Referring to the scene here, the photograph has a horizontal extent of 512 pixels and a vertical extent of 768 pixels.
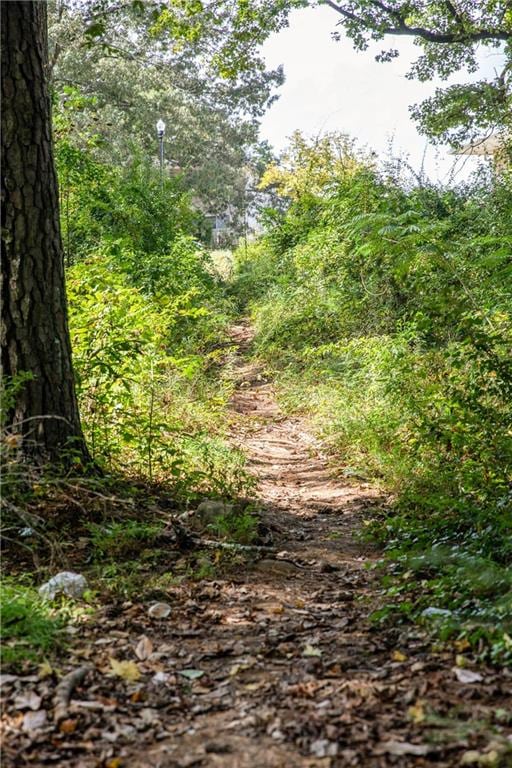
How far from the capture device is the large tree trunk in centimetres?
449

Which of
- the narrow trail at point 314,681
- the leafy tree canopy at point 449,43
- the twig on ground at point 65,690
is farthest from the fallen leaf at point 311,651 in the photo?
the leafy tree canopy at point 449,43

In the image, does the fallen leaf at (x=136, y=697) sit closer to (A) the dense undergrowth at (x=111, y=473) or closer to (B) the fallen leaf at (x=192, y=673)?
(B) the fallen leaf at (x=192, y=673)

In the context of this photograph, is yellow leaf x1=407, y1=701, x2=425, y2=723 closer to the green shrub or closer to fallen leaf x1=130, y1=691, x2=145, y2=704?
fallen leaf x1=130, y1=691, x2=145, y2=704

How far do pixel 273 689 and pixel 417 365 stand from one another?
5.20 m

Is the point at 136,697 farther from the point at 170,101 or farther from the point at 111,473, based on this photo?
the point at 170,101

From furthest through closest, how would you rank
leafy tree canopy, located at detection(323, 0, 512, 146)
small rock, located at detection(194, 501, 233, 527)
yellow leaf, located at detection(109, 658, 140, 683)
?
leafy tree canopy, located at detection(323, 0, 512, 146) < small rock, located at detection(194, 501, 233, 527) < yellow leaf, located at detection(109, 658, 140, 683)

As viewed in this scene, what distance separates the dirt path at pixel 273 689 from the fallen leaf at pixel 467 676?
0.05 ft

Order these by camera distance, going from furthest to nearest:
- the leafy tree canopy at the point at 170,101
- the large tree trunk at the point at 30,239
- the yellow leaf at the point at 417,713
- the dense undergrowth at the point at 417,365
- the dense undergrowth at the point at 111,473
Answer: the leafy tree canopy at the point at 170,101, the large tree trunk at the point at 30,239, the dense undergrowth at the point at 417,365, the dense undergrowth at the point at 111,473, the yellow leaf at the point at 417,713

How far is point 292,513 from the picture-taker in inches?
229

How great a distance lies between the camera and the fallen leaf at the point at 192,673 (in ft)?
9.39

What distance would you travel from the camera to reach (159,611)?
11.5ft

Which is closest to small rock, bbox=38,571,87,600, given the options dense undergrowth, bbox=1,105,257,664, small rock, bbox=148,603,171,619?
dense undergrowth, bbox=1,105,257,664

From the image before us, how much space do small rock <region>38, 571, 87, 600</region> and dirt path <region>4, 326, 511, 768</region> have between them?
189mm

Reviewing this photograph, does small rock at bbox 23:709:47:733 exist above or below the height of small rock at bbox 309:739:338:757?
above
